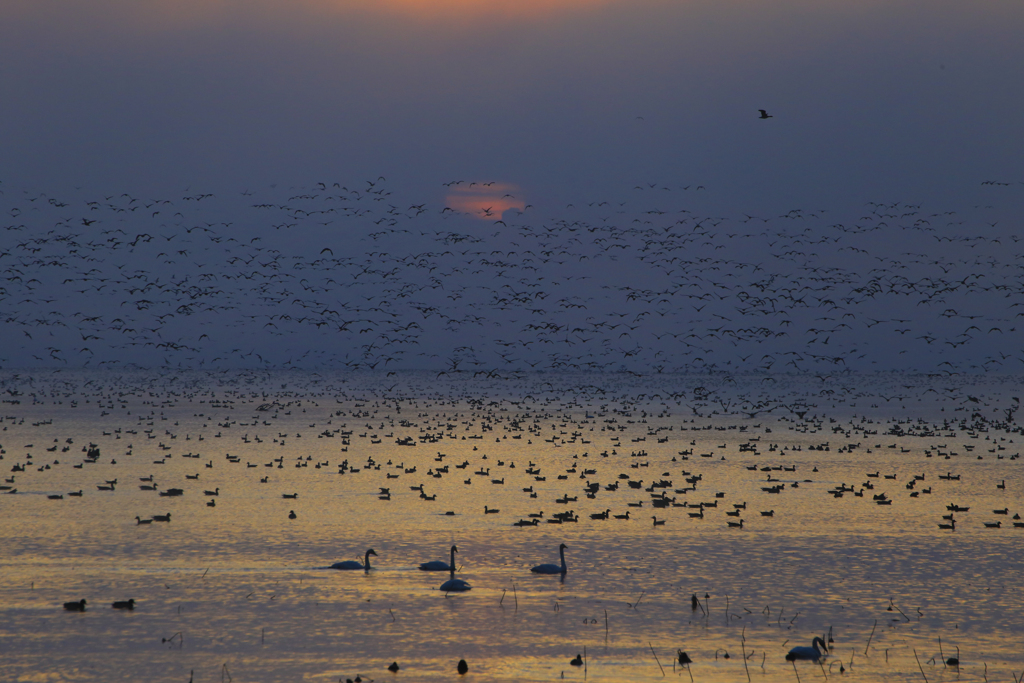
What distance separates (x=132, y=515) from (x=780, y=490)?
23.3 metres

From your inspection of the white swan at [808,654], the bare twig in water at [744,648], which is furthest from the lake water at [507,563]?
the white swan at [808,654]

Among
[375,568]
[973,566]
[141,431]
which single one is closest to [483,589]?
[375,568]

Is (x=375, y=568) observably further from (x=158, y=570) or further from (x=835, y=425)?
(x=835, y=425)

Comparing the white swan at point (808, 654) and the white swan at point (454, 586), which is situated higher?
the white swan at point (454, 586)

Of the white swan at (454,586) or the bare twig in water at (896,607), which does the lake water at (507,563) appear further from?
the white swan at (454,586)

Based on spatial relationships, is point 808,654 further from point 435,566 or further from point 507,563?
point 435,566

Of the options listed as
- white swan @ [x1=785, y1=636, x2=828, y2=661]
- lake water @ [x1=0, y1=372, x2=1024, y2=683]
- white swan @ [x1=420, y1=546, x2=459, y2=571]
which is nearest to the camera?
white swan @ [x1=785, y1=636, x2=828, y2=661]

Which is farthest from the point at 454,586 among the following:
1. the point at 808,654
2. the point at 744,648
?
Answer: the point at 808,654

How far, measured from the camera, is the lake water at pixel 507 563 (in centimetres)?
1756

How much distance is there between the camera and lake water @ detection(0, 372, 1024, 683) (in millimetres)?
17562

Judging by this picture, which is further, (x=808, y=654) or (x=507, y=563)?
(x=507, y=563)

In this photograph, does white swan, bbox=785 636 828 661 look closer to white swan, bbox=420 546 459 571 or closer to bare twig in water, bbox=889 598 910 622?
bare twig in water, bbox=889 598 910 622

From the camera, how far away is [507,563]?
24844mm

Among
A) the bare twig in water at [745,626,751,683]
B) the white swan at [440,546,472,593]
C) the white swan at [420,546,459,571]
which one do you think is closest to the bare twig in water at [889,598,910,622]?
the bare twig in water at [745,626,751,683]
